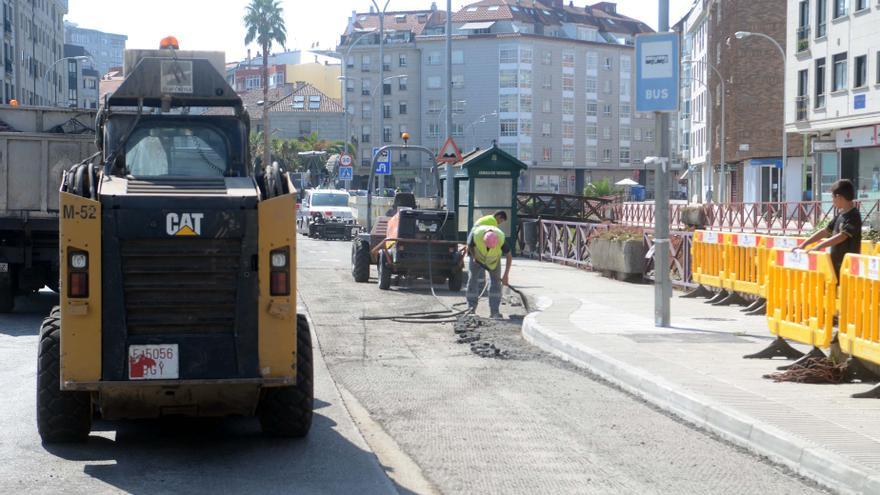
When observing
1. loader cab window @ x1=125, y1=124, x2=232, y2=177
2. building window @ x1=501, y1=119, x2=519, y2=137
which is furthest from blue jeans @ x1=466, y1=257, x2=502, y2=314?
building window @ x1=501, y1=119, x2=519, y2=137

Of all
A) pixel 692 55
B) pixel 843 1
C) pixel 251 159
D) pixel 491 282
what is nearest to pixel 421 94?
pixel 692 55

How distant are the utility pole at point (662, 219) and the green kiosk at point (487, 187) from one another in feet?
41.7

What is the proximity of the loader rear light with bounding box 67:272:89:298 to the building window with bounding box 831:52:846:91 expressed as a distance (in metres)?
44.0

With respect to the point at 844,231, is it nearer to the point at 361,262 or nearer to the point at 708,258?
the point at 708,258

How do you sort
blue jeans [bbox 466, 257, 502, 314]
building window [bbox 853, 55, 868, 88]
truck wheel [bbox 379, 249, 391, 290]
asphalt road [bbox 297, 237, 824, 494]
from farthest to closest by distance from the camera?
building window [bbox 853, 55, 868, 88], truck wheel [bbox 379, 249, 391, 290], blue jeans [bbox 466, 257, 502, 314], asphalt road [bbox 297, 237, 824, 494]

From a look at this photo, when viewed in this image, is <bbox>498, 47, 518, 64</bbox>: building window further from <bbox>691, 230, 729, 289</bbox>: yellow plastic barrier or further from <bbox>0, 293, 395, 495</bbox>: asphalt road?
<bbox>0, 293, 395, 495</bbox>: asphalt road

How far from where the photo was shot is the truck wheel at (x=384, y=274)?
21.5 metres

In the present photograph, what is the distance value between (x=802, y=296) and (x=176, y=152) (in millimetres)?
6327

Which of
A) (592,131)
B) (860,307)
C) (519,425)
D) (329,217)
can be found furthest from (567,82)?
(519,425)

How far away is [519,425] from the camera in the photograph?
29.6ft

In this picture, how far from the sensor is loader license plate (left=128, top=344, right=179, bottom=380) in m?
7.54

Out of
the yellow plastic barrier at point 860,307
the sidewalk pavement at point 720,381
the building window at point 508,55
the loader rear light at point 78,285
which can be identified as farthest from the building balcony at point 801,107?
the loader rear light at point 78,285

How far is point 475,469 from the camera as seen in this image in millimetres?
7473

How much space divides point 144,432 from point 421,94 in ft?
303
